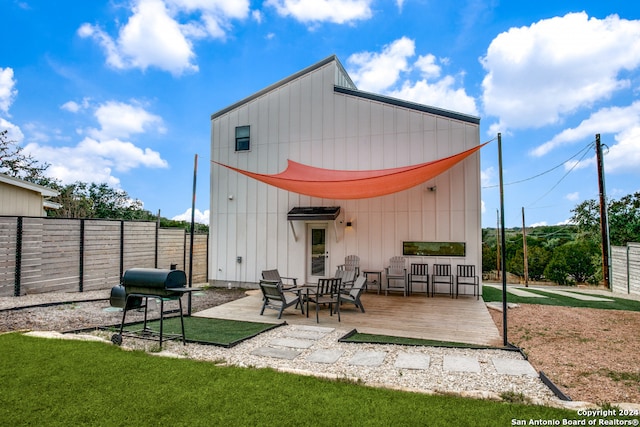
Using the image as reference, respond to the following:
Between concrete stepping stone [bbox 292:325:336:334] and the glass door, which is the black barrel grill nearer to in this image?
concrete stepping stone [bbox 292:325:336:334]

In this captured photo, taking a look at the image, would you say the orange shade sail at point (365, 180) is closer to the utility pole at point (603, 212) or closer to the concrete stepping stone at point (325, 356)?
the concrete stepping stone at point (325, 356)

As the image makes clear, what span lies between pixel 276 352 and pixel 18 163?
60.7 feet

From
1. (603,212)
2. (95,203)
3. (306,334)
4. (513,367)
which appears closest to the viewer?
(513,367)

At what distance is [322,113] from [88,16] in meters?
6.32

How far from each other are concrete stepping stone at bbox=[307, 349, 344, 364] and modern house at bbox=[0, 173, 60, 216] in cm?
1083

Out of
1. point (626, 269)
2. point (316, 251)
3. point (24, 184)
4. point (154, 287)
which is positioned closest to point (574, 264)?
point (626, 269)

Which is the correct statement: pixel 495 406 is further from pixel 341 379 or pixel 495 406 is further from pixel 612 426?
pixel 341 379

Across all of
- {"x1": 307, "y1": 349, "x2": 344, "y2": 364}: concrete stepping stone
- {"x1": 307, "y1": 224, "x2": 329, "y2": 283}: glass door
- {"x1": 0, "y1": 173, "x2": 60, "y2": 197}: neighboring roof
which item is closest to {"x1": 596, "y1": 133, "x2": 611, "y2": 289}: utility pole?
{"x1": 307, "y1": 224, "x2": 329, "y2": 283}: glass door

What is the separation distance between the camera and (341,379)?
2.96 meters

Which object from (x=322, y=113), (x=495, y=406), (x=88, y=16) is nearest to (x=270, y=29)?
(x=322, y=113)

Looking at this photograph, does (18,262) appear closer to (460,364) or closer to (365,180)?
(365,180)

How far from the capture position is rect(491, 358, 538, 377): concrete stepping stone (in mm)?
3270

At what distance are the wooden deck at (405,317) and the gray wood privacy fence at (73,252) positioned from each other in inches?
130

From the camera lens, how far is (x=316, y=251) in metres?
9.20
